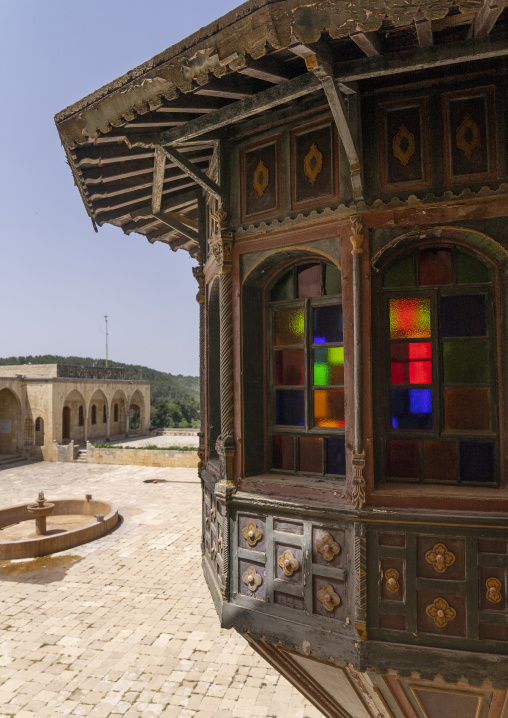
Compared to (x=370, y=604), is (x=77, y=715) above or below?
below

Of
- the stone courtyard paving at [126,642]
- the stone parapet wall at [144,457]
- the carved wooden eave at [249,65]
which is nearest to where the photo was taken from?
→ the carved wooden eave at [249,65]

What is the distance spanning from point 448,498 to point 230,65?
3.38 m

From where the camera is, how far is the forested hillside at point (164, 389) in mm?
58000

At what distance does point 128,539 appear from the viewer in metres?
12.5

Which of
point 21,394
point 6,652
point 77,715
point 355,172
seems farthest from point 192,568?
point 21,394

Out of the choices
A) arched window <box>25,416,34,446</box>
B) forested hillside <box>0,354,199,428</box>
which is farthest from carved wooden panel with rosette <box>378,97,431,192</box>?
forested hillside <box>0,354,199,428</box>

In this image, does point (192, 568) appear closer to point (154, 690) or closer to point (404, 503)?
point (154, 690)

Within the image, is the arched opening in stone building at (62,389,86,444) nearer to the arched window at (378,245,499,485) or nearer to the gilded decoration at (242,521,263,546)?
the gilded decoration at (242,521,263,546)

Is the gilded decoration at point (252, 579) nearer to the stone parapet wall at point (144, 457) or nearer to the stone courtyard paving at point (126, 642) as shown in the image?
the stone courtyard paving at point (126, 642)

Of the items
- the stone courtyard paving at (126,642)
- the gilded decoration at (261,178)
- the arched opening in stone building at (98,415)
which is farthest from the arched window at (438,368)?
the arched opening in stone building at (98,415)

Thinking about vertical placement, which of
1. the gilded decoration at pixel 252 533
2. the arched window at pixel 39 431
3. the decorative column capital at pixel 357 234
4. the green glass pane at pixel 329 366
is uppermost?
the decorative column capital at pixel 357 234

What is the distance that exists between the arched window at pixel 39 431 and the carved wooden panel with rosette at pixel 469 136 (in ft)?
107

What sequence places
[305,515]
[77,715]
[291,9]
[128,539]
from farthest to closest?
[128,539] < [77,715] < [305,515] < [291,9]

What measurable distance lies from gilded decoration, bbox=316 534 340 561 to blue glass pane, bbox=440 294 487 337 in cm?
190
